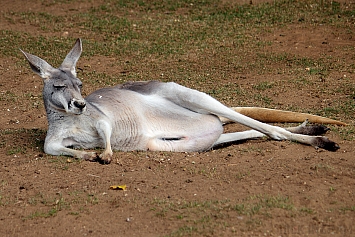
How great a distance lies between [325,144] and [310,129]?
1.37 feet

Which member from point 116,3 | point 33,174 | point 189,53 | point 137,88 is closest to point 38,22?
point 116,3

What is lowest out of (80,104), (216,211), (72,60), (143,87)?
(216,211)

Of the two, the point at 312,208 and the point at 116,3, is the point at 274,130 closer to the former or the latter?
the point at 312,208

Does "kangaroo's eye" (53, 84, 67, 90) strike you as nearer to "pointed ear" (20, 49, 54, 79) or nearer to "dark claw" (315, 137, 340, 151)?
"pointed ear" (20, 49, 54, 79)

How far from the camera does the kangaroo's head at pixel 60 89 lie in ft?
18.7

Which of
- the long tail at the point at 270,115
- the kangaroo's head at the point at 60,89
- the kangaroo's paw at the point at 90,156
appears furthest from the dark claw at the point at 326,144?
the kangaroo's head at the point at 60,89

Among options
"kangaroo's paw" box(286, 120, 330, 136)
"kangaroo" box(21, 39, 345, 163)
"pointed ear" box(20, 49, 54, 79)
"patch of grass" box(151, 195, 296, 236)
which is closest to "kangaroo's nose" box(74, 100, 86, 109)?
"kangaroo" box(21, 39, 345, 163)

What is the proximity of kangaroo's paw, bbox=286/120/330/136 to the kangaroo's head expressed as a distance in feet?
6.83

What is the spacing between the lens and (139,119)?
20.4ft

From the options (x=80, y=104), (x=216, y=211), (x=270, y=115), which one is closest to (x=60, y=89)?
(x=80, y=104)

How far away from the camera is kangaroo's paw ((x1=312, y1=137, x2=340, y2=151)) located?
5.86 metres

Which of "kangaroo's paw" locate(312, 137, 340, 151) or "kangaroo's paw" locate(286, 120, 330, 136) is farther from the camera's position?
"kangaroo's paw" locate(286, 120, 330, 136)

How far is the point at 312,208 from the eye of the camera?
459 centimetres

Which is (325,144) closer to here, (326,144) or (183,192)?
(326,144)
